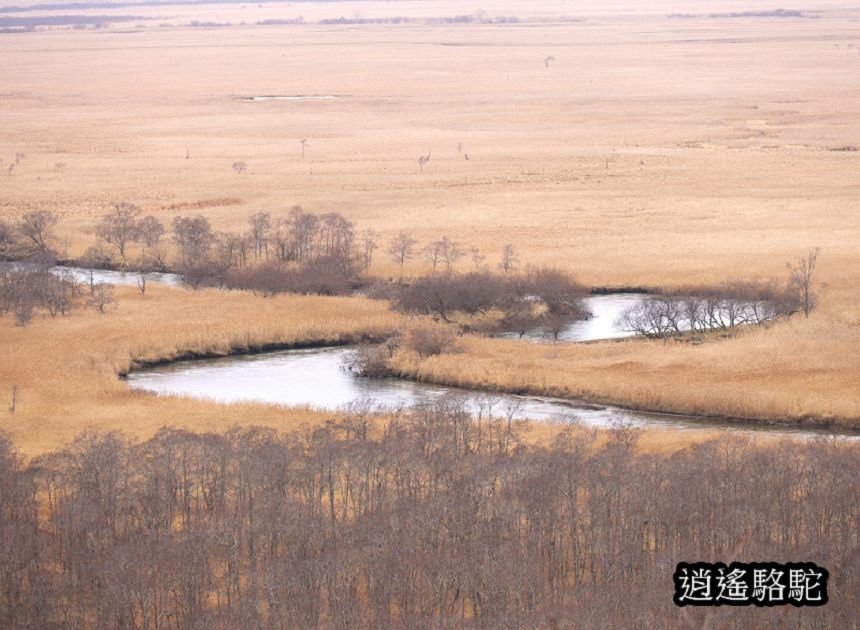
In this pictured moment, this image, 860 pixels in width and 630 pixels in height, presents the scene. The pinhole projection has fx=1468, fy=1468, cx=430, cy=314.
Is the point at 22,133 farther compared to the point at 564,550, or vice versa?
the point at 22,133

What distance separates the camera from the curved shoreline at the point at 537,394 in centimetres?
4028

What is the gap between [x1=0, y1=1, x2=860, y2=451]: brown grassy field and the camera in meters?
45.2

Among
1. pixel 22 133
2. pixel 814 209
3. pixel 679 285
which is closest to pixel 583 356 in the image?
pixel 679 285

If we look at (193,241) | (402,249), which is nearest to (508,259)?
(402,249)

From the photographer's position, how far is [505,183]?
87062mm

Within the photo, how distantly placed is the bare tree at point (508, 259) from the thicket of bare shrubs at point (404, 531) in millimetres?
27173

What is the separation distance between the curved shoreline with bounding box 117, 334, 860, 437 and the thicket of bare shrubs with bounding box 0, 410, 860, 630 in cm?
698

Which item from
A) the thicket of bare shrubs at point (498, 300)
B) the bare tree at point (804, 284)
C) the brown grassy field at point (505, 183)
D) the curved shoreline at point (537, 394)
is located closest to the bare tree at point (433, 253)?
the brown grassy field at point (505, 183)

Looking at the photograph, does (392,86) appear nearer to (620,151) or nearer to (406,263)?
(620,151)

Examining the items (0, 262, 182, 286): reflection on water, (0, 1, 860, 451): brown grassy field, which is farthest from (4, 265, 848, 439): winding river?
(0, 262, 182, 286): reflection on water

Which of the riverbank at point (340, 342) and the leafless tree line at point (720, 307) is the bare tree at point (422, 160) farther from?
the leafless tree line at point (720, 307)

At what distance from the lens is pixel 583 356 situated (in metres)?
47.2

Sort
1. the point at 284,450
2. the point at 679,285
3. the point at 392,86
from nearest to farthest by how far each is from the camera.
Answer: the point at 284,450, the point at 679,285, the point at 392,86

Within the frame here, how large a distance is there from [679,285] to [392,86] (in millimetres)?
100309
